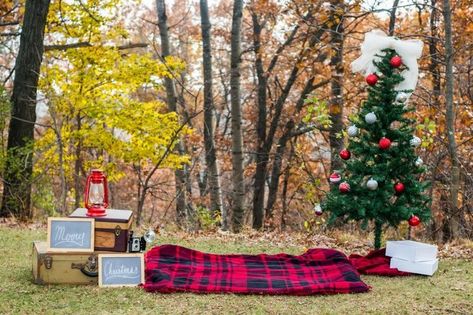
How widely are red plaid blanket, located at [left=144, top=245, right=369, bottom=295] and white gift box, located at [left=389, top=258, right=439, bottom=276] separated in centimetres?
44

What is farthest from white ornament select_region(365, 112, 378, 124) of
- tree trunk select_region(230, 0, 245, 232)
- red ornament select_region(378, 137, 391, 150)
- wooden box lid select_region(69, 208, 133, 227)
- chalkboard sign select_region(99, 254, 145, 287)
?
tree trunk select_region(230, 0, 245, 232)

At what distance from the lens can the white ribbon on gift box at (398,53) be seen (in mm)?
6020

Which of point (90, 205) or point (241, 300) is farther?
point (90, 205)

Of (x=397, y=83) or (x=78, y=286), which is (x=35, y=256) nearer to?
(x=78, y=286)

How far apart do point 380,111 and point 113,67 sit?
21.2 feet

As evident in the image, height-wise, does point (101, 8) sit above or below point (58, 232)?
above

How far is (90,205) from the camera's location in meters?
4.93

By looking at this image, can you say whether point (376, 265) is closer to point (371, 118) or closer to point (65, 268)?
point (371, 118)

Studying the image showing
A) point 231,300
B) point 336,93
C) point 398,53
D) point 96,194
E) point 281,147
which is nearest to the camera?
point 231,300

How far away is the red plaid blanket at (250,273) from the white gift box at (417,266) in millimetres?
441

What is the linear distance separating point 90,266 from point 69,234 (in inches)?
11.3

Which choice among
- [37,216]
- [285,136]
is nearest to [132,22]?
[285,136]

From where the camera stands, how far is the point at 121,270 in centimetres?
477

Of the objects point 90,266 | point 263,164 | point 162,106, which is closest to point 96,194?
point 90,266
